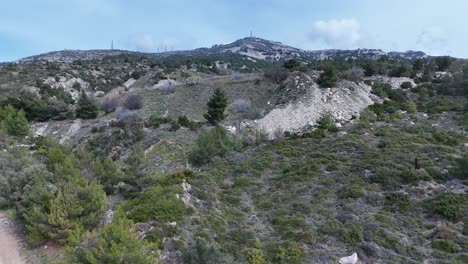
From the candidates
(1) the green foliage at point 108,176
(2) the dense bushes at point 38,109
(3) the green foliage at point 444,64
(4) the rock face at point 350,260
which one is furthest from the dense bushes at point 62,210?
(3) the green foliage at point 444,64

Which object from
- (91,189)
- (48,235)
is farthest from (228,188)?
(48,235)

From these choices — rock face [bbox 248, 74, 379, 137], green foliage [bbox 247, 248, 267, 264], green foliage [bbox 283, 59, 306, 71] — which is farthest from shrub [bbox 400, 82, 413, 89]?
green foliage [bbox 247, 248, 267, 264]

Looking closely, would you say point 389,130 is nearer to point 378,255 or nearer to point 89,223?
point 378,255

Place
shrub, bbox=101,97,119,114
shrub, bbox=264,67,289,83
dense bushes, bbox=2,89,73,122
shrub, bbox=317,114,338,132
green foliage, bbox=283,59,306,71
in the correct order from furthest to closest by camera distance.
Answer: shrub, bbox=101,97,119,114 → shrub, bbox=264,67,289,83 → green foliage, bbox=283,59,306,71 → dense bushes, bbox=2,89,73,122 → shrub, bbox=317,114,338,132

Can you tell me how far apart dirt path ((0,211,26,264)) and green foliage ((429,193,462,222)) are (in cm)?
1461

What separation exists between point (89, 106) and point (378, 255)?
34508mm

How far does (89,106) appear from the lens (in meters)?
37.8

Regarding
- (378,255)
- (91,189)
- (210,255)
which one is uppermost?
(91,189)

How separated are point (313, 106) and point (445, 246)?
21729 millimetres

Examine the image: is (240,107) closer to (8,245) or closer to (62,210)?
(62,210)

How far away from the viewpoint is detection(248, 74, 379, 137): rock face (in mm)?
30438

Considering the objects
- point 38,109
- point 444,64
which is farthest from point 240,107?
point 444,64

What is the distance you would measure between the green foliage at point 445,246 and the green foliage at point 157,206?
8.61 metres

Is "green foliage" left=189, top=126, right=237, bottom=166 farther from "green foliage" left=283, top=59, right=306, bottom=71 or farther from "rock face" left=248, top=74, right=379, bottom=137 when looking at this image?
"green foliage" left=283, top=59, right=306, bottom=71
